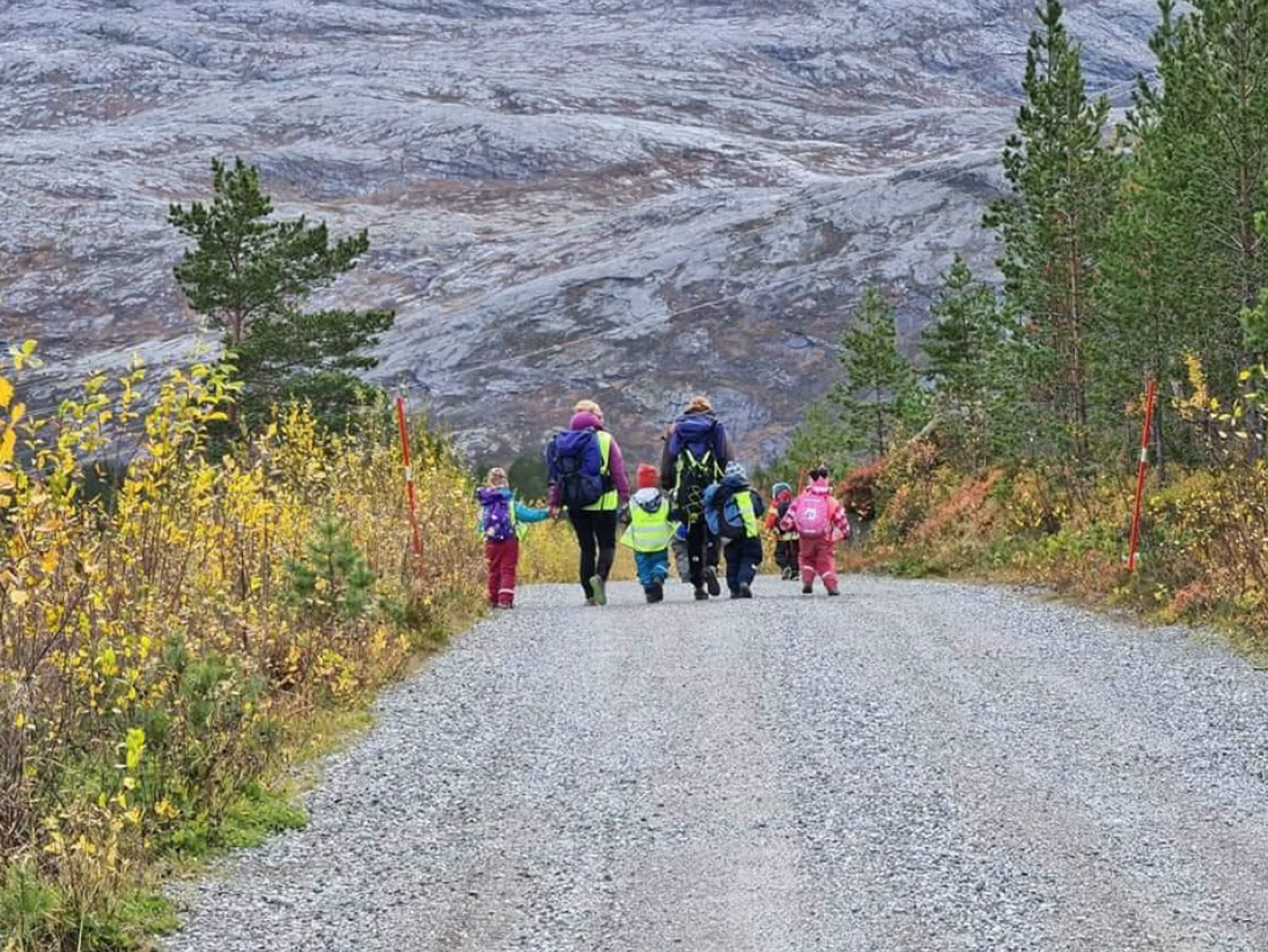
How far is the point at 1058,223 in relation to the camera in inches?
967

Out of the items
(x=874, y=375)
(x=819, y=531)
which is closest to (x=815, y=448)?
(x=874, y=375)

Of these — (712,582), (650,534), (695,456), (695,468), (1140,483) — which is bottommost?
(712,582)

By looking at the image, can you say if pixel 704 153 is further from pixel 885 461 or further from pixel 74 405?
pixel 74 405

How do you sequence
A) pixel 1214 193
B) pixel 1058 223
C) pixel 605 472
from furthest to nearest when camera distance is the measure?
pixel 1058 223 → pixel 1214 193 → pixel 605 472

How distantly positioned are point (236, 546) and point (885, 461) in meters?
23.5

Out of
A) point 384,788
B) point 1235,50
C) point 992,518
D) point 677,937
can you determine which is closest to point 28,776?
point 384,788

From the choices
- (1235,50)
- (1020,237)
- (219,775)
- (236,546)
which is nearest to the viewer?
(219,775)

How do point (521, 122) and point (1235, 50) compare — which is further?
point (521, 122)

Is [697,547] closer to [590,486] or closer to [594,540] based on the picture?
[594,540]

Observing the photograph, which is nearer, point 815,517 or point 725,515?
point 725,515

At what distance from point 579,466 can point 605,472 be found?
11.7 inches

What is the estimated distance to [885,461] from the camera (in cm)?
3148

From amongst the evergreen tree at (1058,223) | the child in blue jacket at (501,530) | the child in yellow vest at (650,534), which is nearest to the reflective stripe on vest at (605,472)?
the child in yellow vest at (650,534)

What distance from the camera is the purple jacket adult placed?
1548cm
